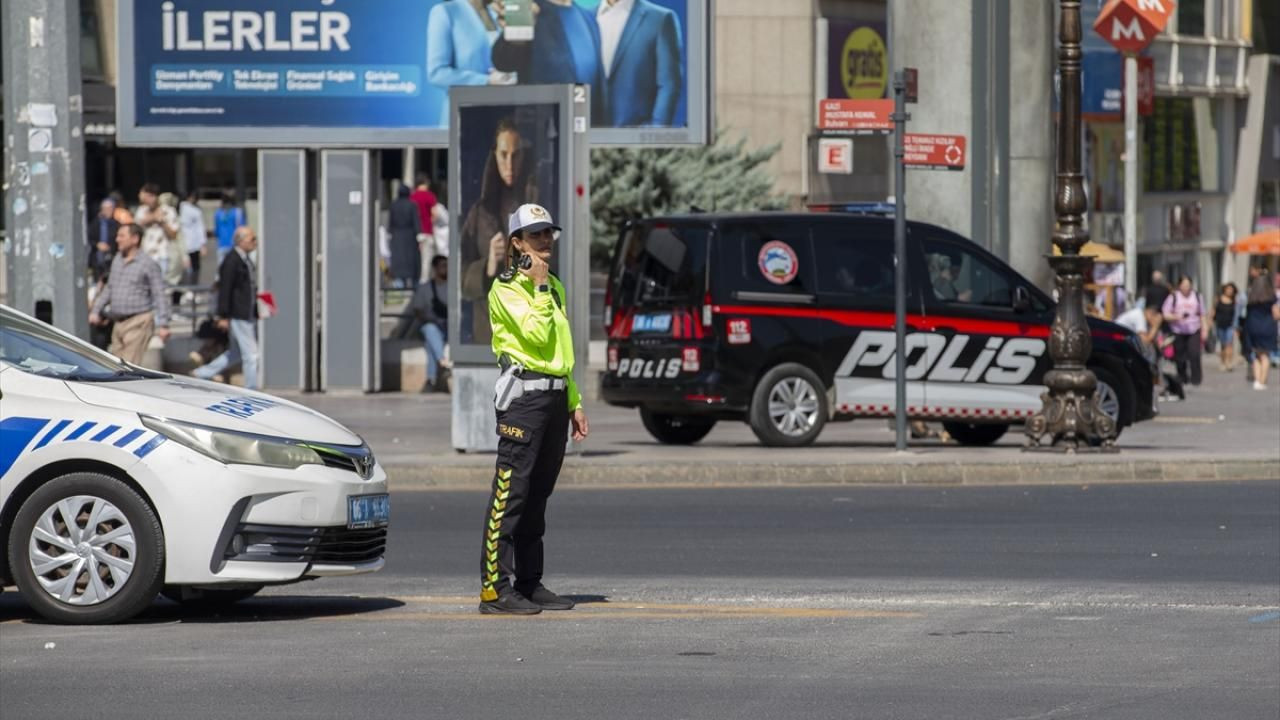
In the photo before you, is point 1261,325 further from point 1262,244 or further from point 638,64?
point 638,64

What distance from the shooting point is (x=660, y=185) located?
3519cm

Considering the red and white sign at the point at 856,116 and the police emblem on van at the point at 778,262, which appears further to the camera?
the police emblem on van at the point at 778,262

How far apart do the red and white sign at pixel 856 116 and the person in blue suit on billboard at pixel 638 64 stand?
11.9ft

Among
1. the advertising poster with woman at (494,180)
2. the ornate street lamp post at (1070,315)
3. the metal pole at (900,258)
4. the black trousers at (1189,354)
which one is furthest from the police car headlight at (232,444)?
the black trousers at (1189,354)

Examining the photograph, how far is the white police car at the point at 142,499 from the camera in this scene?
31.1ft

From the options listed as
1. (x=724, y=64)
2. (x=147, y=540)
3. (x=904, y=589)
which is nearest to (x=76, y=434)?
(x=147, y=540)

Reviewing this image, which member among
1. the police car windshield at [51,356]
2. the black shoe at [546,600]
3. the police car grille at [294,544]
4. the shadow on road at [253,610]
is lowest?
the shadow on road at [253,610]

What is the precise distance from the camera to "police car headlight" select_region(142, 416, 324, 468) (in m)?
9.55

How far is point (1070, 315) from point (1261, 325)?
53.6ft

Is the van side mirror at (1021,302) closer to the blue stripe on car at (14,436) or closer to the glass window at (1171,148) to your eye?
the blue stripe on car at (14,436)

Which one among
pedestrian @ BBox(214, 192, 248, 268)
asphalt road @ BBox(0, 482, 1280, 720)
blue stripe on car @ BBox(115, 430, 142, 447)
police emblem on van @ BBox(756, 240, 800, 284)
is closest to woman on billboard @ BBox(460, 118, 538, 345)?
police emblem on van @ BBox(756, 240, 800, 284)

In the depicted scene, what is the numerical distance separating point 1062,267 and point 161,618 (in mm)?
10526

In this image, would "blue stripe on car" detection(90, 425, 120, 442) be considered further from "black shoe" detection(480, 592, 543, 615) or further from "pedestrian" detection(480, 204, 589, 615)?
"black shoe" detection(480, 592, 543, 615)

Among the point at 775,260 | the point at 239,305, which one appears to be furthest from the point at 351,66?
the point at 775,260
